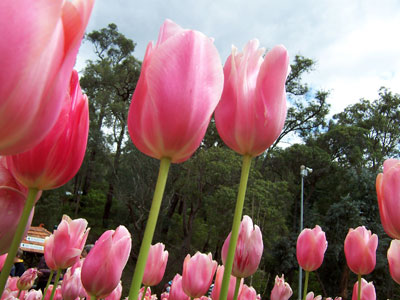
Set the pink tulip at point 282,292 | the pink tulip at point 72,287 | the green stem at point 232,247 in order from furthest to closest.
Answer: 1. the pink tulip at point 282,292
2. the pink tulip at point 72,287
3. the green stem at point 232,247

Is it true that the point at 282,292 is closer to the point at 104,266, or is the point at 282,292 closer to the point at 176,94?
the point at 104,266

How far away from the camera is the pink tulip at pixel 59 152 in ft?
0.85

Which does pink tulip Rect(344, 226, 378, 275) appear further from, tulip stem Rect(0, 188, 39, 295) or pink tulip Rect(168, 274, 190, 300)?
tulip stem Rect(0, 188, 39, 295)

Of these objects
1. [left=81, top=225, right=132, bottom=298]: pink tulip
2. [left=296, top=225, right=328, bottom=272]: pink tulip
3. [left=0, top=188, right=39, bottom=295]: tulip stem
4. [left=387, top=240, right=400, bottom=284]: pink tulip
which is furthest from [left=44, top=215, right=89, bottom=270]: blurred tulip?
[left=387, top=240, right=400, bottom=284]: pink tulip

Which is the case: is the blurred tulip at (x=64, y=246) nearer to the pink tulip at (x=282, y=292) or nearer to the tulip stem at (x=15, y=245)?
the tulip stem at (x=15, y=245)

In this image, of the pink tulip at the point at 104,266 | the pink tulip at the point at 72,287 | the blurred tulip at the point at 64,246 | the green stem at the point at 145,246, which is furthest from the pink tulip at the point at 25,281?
the green stem at the point at 145,246

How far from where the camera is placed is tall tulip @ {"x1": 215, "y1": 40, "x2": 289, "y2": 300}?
38 centimetres

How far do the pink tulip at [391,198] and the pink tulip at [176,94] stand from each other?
45cm

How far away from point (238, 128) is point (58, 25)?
23cm

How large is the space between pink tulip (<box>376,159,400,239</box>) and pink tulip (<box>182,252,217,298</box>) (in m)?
0.35

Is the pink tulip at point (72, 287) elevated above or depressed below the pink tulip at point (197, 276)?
below

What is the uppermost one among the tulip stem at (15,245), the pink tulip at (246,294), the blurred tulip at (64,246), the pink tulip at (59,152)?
the pink tulip at (59,152)

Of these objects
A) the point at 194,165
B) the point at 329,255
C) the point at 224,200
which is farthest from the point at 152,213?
the point at 329,255

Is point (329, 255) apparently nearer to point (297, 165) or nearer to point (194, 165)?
point (297, 165)
